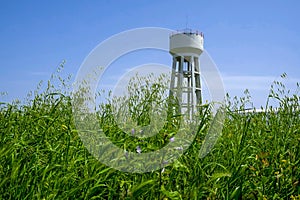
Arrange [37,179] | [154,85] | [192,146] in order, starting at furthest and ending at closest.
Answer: [154,85] → [192,146] → [37,179]

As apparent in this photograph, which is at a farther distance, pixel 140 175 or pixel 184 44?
pixel 184 44

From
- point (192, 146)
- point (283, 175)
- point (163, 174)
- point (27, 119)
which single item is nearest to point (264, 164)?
point (283, 175)

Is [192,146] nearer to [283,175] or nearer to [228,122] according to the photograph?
[283,175]

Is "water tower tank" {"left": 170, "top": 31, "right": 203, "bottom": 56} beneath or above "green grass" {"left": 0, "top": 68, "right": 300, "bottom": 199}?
above

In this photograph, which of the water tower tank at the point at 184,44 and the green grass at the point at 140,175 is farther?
the water tower tank at the point at 184,44

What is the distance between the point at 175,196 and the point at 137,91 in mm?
1615

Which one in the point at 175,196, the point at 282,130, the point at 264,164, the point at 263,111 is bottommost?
the point at 175,196

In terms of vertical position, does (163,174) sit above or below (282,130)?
below

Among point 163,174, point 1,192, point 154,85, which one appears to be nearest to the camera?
point 1,192

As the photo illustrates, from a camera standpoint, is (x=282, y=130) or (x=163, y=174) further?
(x=282, y=130)

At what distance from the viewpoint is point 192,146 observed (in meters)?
2.04

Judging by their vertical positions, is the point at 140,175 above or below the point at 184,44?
below

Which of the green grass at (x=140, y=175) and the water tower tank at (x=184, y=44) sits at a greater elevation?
the water tower tank at (x=184, y=44)

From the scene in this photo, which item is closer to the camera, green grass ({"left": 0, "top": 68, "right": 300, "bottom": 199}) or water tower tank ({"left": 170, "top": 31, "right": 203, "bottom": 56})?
green grass ({"left": 0, "top": 68, "right": 300, "bottom": 199})
